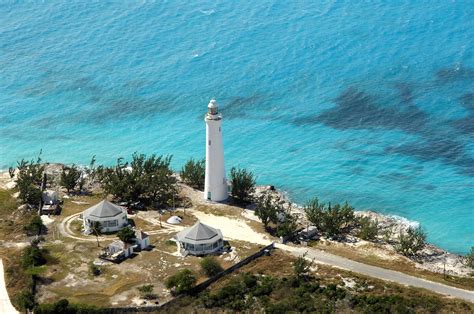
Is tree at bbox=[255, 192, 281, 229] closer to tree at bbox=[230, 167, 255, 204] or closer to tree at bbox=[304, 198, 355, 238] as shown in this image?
tree at bbox=[304, 198, 355, 238]

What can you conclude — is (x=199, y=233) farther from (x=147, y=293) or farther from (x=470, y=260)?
(x=470, y=260)

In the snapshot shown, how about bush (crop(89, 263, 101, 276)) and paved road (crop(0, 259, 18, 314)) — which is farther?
bush (crop(89, 263, 101, 276))

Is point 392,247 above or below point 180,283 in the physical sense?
above

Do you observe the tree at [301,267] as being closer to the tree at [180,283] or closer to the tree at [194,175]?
the tree at [180,283]

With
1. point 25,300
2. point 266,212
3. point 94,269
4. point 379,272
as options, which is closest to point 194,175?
point 266,212

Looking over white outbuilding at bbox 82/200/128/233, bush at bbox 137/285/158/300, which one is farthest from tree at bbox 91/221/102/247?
bush at bbox 137/285/158/300
